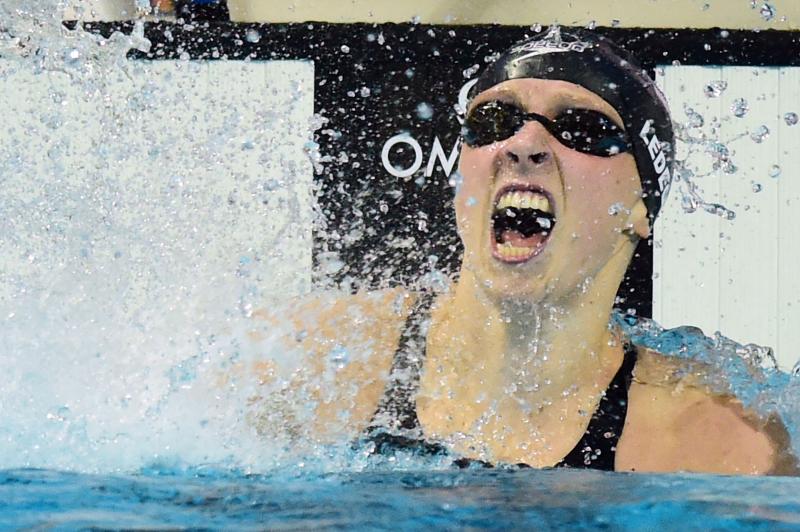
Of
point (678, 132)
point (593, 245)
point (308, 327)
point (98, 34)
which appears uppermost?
point (98, 34)

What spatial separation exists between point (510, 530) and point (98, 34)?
2700 millimetres

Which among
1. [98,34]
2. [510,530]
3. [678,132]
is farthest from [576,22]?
[510,530]

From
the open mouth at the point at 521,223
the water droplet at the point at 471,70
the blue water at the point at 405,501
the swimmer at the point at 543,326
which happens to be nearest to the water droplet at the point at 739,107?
the water droplet at the point at 471,70

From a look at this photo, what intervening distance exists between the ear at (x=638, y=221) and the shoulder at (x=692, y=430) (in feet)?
1.03

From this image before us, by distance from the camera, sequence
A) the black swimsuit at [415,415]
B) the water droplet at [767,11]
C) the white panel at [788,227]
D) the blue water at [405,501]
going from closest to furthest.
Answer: the blue water at [405,501] → the black swimsuit at [415,415] → the white panel at [788,227] → the water droplet at [767,11]

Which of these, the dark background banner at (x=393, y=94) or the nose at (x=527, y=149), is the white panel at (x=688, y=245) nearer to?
the dark background banner at (x=393, y=94)

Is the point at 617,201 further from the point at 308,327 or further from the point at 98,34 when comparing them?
the point at 98,34

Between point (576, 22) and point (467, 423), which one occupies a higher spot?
point (576, 22)

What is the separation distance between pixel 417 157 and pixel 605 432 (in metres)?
1.58

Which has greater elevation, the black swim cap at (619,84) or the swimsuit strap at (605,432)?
the black swim cap at (619,84)

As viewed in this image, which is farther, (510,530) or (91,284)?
(91,284)

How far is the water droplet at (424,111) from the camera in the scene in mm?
3334

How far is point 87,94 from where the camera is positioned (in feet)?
11.0

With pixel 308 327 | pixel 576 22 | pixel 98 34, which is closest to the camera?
pixel 308 327
